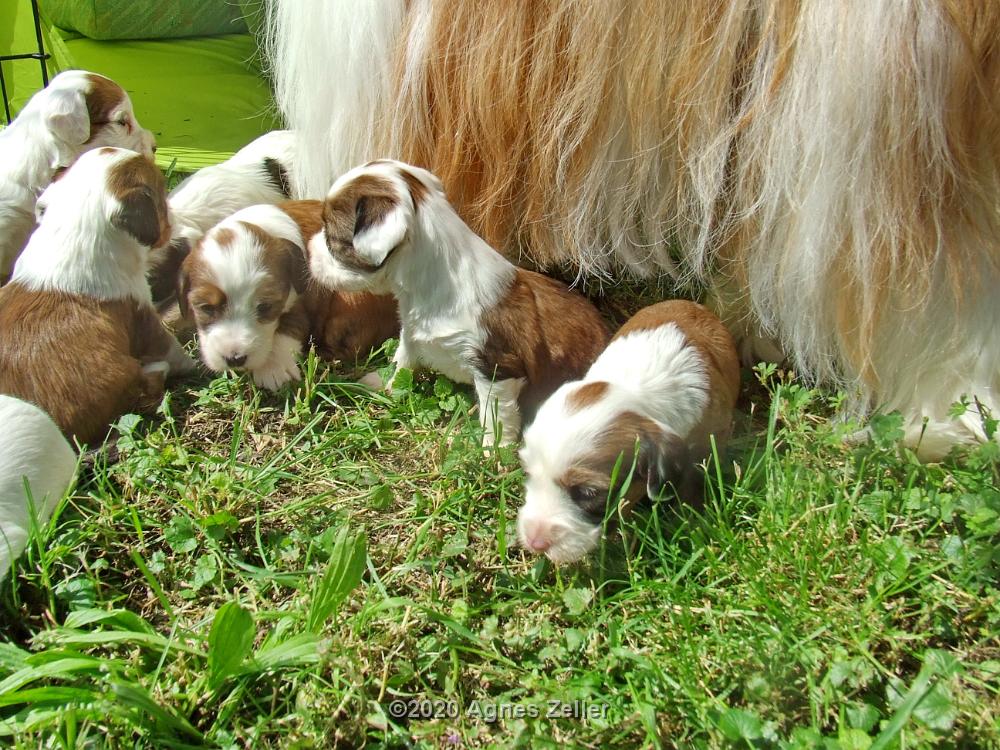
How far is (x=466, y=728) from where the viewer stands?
6.77 feet

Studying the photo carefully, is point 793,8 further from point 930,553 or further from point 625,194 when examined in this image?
point 930,553

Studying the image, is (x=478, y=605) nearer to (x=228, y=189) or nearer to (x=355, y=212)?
(x=355, y=212)

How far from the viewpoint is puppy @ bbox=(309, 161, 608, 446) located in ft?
9.48

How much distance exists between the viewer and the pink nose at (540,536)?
2.36 metres

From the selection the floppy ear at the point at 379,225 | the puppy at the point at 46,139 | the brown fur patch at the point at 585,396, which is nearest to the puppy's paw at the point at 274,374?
the floppy ear at the point at 379,225

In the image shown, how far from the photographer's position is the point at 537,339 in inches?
117

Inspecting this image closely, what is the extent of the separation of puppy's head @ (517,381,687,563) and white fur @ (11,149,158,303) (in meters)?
1.52

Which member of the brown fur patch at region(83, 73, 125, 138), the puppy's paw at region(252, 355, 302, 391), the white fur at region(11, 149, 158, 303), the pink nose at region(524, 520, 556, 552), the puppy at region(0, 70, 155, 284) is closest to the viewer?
the pink nose at region(524, 520, 556, 552)

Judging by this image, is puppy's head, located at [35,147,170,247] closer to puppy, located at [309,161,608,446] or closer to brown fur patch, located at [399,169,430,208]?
puppy, located at [309,161,608,446]

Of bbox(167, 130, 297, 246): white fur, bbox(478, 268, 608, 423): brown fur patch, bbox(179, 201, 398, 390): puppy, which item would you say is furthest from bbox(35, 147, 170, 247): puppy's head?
bbox(478, 268, 608, 423): brown fur patch

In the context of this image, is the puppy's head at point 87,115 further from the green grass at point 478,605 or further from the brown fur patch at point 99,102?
the green grass at point 478,605

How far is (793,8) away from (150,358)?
223 centimetres

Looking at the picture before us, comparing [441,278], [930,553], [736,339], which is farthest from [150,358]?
[930,553]

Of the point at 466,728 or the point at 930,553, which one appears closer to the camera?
the point at 466,728
